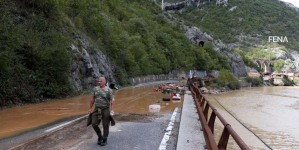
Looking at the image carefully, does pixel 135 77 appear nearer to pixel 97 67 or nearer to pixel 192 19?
pixel 97 67

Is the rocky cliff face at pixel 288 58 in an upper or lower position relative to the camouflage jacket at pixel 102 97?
upper

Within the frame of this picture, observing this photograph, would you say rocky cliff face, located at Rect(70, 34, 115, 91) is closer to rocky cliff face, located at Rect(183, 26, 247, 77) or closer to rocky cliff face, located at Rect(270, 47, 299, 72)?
rocky cliff face, located at Rect(183, 26, 247, 77)

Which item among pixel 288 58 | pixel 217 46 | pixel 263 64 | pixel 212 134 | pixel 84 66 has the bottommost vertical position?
pixel 212 134

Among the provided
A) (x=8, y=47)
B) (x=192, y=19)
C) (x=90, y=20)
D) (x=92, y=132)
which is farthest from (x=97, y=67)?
(x=192, y=19)

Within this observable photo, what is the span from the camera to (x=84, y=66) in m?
25.2

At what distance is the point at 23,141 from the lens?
689 centimetres

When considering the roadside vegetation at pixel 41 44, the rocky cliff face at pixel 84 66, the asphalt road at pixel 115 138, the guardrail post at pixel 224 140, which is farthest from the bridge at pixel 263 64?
the guardrail post at pixel 224 140

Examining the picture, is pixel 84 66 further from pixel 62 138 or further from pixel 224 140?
pixel 224 140

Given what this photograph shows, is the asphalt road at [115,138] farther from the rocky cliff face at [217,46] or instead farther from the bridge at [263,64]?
the bridge at [263,64]

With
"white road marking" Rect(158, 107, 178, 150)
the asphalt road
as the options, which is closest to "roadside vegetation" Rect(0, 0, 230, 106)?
the asphalt road

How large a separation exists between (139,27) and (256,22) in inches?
6409

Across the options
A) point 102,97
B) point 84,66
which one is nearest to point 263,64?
point 84,66

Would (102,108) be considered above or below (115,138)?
above

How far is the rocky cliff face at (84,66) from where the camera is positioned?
73.8 feet
